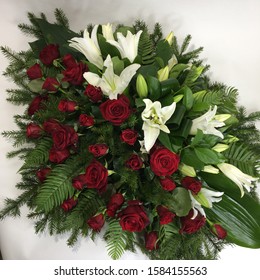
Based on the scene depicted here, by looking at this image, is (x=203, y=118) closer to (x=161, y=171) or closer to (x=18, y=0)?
(x=161, y=171)

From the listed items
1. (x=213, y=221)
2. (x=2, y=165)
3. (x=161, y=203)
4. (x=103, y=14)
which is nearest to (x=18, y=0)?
(x=103, y=14)

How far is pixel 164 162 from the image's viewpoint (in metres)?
0.86

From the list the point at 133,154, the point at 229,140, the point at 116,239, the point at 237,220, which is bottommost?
the point at 116,239

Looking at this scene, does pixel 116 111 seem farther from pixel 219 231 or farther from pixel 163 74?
pixel 219 231

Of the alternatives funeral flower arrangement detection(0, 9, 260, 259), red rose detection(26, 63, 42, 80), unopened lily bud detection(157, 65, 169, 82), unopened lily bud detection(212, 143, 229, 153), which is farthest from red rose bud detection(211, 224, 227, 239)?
red rose detection(26, 63, 42, 80)

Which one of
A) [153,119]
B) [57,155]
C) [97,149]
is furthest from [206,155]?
[57,155]

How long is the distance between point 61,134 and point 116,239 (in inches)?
12.1

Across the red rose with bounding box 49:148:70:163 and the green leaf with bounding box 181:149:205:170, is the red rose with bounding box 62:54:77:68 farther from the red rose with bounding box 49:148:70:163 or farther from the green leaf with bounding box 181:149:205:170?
the green leaf with bounding box 181:149:205:170

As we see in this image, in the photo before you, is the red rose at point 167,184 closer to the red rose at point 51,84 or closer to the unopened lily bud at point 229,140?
the unopened lily bud at point 229,140

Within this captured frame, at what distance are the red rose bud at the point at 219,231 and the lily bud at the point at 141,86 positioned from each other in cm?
41

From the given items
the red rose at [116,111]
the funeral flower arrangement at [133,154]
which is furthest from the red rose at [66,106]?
the red rose at [116,111]

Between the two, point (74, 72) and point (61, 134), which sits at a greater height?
point (74, 72)

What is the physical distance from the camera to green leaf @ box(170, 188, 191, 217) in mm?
910

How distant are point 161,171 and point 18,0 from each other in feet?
2.66
